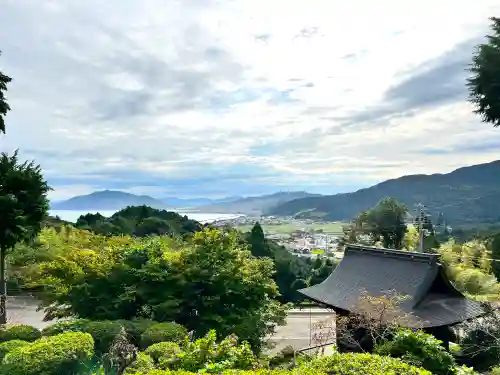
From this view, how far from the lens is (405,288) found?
1177 cm

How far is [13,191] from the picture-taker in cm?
1123

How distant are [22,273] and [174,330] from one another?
13.0 m

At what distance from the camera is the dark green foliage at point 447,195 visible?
65.1 metres

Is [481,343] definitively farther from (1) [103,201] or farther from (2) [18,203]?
(1) [103,201]

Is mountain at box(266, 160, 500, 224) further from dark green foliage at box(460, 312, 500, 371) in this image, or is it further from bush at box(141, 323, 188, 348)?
bush at box(141, 323, 188, 348)

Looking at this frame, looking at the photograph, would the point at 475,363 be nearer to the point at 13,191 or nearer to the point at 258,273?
the point at 258,273

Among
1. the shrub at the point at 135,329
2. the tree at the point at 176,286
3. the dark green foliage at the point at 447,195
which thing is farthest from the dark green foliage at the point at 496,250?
the dark green foliage at the point at 447,195

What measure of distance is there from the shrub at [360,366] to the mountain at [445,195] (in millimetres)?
56809

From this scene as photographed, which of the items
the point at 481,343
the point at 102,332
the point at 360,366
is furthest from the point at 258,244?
the point at 360,366

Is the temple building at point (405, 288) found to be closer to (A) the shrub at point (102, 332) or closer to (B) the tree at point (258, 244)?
(A) the shrub at point (102, 332)

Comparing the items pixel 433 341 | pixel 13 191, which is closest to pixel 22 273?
pixel 13 191

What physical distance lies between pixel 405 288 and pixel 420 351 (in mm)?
4908

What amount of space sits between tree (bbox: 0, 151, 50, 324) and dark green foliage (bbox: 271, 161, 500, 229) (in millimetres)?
49324

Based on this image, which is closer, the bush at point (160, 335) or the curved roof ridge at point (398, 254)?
the bush at point (160, 335)
